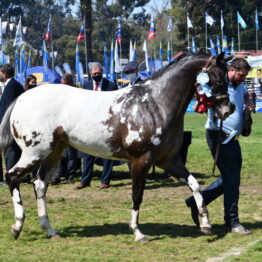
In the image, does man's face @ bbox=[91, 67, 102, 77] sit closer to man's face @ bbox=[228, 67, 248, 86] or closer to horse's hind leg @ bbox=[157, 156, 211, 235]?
horse's hind leg @ bbox=[157, 156, 211, 235]

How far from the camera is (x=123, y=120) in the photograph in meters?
7.63

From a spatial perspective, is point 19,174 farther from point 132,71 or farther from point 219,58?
point 132,71

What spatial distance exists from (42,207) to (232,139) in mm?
2630

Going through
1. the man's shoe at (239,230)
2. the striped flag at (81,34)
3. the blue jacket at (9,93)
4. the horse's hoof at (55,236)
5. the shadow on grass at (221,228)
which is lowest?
the shadow on grass at (221,228)

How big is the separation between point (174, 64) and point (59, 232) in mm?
2646

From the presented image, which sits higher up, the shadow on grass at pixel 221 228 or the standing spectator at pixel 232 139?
the standing spectator at pixel 232 139

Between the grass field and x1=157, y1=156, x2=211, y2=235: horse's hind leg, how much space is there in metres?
0.18

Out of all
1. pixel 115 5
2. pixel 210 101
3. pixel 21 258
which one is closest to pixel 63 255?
pixel 21 258

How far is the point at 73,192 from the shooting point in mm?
11641

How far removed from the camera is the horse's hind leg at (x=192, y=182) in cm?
777

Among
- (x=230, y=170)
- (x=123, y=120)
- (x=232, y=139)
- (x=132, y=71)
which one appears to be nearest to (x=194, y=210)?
(x=230, y=170)

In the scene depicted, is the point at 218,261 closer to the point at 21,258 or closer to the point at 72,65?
the point at 21,258

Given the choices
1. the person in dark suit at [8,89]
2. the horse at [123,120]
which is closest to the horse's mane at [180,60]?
the horse at [123,120]

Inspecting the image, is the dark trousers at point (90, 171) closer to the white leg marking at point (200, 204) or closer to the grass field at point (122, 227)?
the grass field at point (122, 227)
